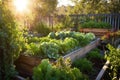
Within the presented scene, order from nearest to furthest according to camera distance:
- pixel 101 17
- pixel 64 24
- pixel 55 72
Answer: pixel 55 72
pixel 64 24
pixel 101 17

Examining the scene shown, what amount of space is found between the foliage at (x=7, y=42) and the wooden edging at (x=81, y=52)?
4.28 ft

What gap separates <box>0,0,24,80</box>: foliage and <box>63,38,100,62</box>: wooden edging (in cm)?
130

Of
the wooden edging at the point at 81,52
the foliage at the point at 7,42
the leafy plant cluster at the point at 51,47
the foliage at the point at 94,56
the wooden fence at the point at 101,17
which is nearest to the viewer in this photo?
the foliage at the point at 7,42

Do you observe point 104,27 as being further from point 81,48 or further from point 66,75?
point 66,75

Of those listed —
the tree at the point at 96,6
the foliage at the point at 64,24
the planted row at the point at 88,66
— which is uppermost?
the tree at the point at 96,6

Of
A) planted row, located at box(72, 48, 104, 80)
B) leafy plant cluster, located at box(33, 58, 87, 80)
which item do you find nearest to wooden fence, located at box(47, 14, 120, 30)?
planted row, located at box(72, 48, 104, 80)

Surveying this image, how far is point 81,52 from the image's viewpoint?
5.68 m

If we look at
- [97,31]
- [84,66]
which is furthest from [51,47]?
[97,31]

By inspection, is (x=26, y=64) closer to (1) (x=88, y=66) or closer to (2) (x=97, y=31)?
(1) (x=88, y=66)

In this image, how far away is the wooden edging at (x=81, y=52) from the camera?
500cm

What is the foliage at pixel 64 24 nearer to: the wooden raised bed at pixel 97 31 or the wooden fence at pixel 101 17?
the wooden fence at pixel 101 17

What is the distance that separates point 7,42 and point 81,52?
2.56m

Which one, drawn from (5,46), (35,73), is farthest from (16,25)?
(35,73)

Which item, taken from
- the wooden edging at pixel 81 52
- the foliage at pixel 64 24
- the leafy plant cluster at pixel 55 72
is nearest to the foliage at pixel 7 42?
the leafy plant cluster at pixel 55 72
